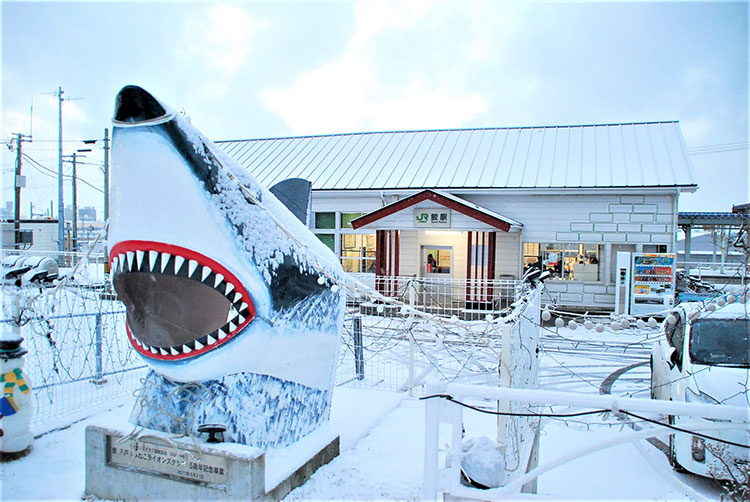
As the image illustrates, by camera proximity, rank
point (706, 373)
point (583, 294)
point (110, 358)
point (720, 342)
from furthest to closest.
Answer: point (583, 294), point (110, 358), point (720, 342), point (706, 373)

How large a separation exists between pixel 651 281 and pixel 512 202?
3.97m

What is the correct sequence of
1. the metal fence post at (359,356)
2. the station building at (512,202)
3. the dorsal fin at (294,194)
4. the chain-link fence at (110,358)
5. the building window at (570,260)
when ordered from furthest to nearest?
the building window at (570,260), the station building at (512,202), the metal fence post at (359,356), the chain-link fence at (110,358), the dorsal fin at (294,194)

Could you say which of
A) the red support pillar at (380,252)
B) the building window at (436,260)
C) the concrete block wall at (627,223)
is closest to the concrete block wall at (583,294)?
the concrete block wall at (627,223)

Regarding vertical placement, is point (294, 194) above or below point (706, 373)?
above

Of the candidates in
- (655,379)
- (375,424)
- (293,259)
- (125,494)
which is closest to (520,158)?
(655,379)

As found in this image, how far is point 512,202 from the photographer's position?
13.1m

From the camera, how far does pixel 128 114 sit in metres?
2.43

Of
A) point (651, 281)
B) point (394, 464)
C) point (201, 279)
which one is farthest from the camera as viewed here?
point (651, 281)

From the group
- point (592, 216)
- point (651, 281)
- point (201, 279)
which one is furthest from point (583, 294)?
point (201, 279)

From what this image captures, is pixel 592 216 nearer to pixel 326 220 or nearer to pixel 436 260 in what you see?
pixel 436 260

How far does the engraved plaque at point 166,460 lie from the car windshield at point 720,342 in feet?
14.0

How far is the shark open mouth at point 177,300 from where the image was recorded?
8.46 feet

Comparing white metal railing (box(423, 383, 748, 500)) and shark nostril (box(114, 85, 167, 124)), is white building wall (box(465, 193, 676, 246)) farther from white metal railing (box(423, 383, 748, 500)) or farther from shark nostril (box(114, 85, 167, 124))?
shark nostril (box(114, 85, 167, 124))

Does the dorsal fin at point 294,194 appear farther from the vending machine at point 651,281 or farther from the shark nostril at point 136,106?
the vending machine at point 651,281
